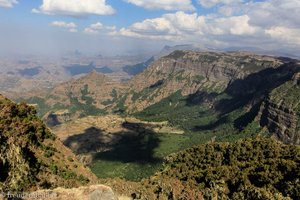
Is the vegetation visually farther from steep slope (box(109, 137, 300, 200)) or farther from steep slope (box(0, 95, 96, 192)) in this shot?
steep slope (box(0, 95, 96, 192))

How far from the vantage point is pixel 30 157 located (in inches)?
4306

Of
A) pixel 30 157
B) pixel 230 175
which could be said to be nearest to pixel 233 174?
pixel 230 175

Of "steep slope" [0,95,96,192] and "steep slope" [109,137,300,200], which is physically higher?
"steep slope" [0,95,96,192]

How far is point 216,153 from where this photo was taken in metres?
170

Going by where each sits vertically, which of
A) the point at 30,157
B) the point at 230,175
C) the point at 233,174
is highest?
the point at 30,157

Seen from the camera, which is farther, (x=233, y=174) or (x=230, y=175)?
(x=233, y=174)

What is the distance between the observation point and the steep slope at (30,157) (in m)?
93.7

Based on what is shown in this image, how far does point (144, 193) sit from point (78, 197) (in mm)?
36168

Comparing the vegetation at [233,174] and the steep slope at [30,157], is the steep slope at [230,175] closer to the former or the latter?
the vegetation at [233,174]

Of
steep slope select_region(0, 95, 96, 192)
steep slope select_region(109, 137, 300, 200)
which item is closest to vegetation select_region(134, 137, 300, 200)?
steep slope select_region(109, 137, 300, 200)

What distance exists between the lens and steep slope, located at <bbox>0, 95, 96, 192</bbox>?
3688 inches

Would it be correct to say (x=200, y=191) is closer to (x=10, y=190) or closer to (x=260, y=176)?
(x=260, y=176)

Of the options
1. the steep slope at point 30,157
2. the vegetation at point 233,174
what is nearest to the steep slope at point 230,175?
the vegetation at point 233,174

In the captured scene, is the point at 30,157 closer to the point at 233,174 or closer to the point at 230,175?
the point at 230,175
